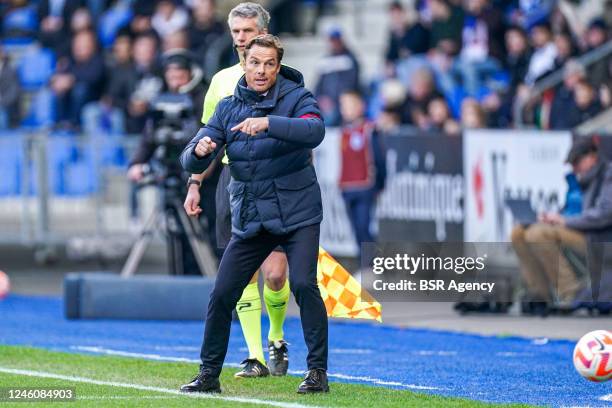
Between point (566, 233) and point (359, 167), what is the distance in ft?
14.2

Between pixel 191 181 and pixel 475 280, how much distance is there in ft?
13.4

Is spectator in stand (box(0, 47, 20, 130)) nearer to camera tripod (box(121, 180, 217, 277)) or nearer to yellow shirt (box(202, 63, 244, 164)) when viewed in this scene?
camera tripod (box(121, 180, 217, 277))

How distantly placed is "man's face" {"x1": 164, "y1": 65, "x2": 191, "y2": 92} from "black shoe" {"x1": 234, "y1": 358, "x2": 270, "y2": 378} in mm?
4710

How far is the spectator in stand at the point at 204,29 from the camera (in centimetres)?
2247

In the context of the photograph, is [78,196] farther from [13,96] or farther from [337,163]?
[13,96]

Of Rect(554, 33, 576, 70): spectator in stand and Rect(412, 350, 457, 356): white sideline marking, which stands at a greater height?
Rect(554, 33, 576, 70): spectator in stand

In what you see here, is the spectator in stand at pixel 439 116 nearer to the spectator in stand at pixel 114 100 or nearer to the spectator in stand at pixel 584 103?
the spectator in stand at pixel 584 103

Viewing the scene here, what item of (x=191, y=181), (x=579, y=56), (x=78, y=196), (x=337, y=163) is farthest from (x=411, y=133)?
(x=191, y=181)

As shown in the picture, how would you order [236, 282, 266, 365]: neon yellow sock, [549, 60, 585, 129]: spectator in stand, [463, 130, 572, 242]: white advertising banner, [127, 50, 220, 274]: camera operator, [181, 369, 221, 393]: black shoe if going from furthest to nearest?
[549, 60, 585, 129]: spectator in stand
[463, 130, 572, 242]: white advertising banner
[127, 50, 220, 274]: camera operator
[236, 282, 266, 365]: neon yellow sock
[181, 369, 221, 393]: black shoe

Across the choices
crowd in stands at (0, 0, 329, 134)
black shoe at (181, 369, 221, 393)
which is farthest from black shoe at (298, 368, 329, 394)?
crowd in stands at (0, 0, 329, 134)

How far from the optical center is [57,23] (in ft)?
82.2

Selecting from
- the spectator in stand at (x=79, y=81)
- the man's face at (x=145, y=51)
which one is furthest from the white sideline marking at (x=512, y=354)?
the spectator in stand at (x=79, y=81)

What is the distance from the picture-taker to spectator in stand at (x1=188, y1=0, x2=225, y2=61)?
22469 mm

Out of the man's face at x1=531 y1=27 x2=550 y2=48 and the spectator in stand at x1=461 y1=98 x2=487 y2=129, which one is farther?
the man's face at x1=531 y1=27 x2=550 y2=48
